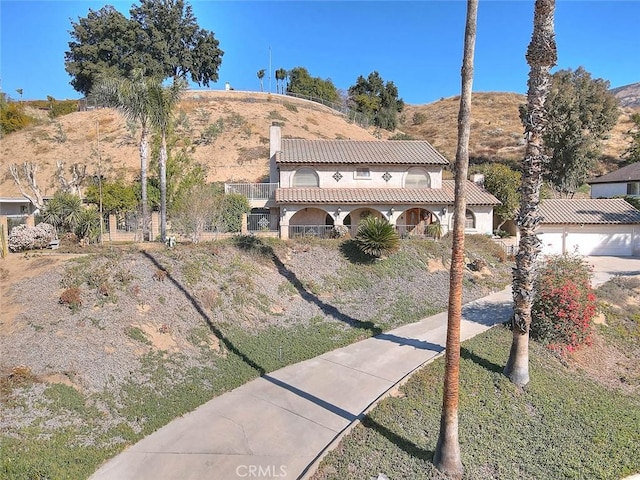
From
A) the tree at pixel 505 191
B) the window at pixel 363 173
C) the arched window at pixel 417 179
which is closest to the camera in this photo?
the window at pixel 363 173

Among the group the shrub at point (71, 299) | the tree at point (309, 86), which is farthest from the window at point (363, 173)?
the tree at point (309, 86)

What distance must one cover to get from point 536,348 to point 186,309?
11963 mm

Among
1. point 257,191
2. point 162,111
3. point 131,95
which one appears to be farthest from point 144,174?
point 257,191

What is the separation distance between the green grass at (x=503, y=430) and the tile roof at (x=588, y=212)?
20.8 meters

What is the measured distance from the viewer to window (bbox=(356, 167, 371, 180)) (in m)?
28.6

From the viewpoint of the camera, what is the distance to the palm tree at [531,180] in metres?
11.1

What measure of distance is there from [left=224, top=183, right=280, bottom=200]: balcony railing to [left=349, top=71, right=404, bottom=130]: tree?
161 ft

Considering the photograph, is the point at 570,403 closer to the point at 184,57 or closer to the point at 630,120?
the point at 184,57

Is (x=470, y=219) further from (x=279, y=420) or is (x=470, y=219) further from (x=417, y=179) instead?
(x=279, y=420)

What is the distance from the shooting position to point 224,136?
52.2m

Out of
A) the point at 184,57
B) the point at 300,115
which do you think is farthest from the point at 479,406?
the point at 184,57

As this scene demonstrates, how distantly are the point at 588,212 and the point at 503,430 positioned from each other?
27194mm

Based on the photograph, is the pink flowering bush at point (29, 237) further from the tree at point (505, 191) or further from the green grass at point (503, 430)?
the tree at point (505, 191)

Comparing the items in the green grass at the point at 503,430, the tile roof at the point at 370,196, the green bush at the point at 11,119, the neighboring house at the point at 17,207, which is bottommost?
the green grass at the point at 503,430
